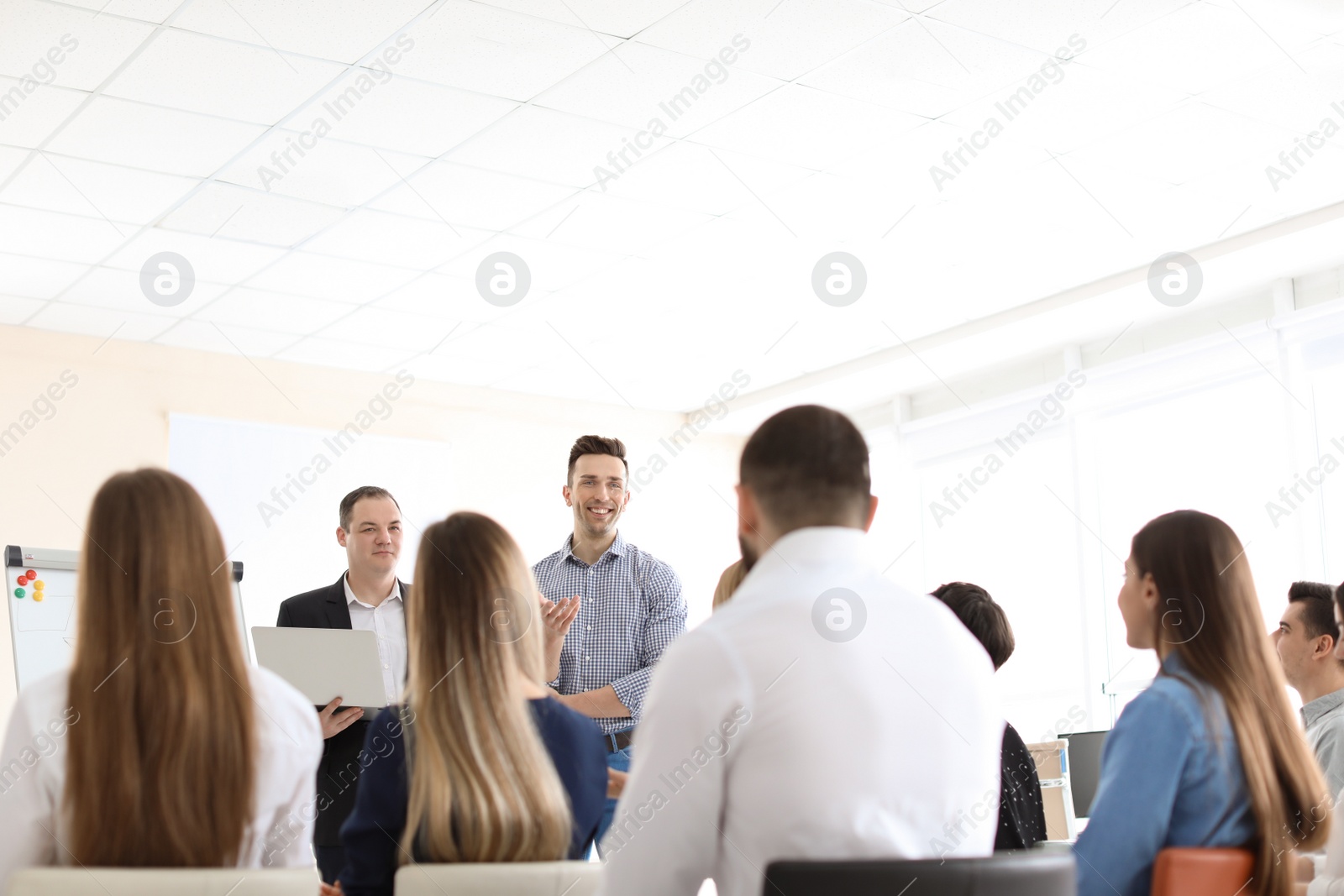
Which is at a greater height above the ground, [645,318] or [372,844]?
[645,318]

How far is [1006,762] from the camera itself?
2.39m

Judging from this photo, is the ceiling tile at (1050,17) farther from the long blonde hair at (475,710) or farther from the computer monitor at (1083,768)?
the long blonde hair at (475,710)

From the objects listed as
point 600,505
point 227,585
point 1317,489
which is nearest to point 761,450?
point 227,585

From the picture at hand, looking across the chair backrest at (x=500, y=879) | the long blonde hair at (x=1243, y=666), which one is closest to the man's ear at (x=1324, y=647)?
the long blonde hair at (x=1243, y=666)

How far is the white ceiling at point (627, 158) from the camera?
156 inches

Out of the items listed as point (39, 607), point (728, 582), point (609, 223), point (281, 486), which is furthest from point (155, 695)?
point (281, 486)

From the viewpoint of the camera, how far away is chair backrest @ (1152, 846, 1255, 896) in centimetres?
168

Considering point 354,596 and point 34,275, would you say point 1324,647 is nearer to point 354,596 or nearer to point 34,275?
point 354,596

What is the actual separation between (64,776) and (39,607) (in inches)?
132

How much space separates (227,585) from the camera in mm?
1756

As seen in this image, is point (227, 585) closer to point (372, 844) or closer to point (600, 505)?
point (372, 844)

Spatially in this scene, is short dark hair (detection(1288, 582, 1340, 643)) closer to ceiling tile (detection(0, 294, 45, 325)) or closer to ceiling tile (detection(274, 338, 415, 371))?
ceiling tile (detection(274, 338, 415, 371))

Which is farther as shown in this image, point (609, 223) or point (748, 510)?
point (609, 223)

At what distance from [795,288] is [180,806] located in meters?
4.94
